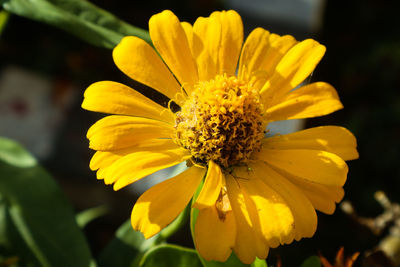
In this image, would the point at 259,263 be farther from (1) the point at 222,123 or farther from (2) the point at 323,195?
(1) the point at 222,123

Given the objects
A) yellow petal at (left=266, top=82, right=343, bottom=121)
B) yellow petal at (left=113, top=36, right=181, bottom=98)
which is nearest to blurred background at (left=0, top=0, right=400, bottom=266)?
yellow petal at (left=113, top=36, right=181, bottom=98)

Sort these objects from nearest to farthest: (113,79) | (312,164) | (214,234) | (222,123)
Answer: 1. (214,234)
2. (312,164)
3. (222,123)
4. (113,79)

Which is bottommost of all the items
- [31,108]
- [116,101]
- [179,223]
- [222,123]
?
[31,108]

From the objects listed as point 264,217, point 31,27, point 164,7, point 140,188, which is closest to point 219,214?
point 264,217

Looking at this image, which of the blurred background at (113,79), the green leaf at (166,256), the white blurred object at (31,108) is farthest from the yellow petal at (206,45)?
the white blurred object at (31,108)

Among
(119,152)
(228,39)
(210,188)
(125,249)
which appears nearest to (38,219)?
(125,249)

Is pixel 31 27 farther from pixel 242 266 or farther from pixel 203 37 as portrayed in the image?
pixel 242 266

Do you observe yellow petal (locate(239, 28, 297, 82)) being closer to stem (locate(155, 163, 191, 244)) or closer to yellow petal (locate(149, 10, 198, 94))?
yellow petal (locate(149, 10, 198, 94))
